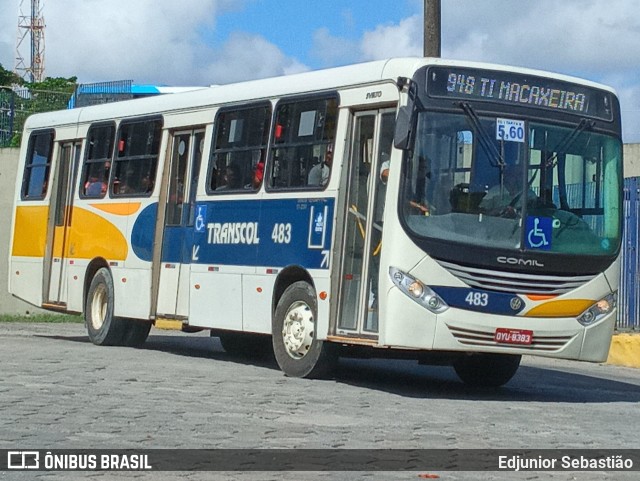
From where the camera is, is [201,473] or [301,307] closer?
[201,473]

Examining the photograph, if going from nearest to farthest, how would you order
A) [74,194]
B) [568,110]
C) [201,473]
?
[201,473] < [568,110] < [74,194]

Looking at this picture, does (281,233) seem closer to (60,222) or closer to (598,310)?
(598,310)

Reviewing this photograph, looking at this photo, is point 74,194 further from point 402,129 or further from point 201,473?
point 201,473

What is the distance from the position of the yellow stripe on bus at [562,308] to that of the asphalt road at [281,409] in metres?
0.88

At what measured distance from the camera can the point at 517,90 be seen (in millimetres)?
14039

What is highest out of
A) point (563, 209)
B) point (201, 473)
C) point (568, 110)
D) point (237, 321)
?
point (568, 110)

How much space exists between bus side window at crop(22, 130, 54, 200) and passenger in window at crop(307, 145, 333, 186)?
7.67 metres

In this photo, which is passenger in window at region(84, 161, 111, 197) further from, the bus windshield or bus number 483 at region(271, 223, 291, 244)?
the bus windshield

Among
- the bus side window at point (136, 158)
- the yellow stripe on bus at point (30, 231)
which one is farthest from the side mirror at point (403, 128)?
the yellow stripe on bus at point (30, 231)

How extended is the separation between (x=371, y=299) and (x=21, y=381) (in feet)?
11.5

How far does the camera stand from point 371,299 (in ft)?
45.6

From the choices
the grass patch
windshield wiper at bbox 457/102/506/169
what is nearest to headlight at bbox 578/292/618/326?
windshield wiper at bbox 457/102/506/169

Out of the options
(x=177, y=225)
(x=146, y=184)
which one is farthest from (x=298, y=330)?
(x=146, y=184)

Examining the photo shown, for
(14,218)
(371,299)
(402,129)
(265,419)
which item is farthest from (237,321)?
(14,218)
